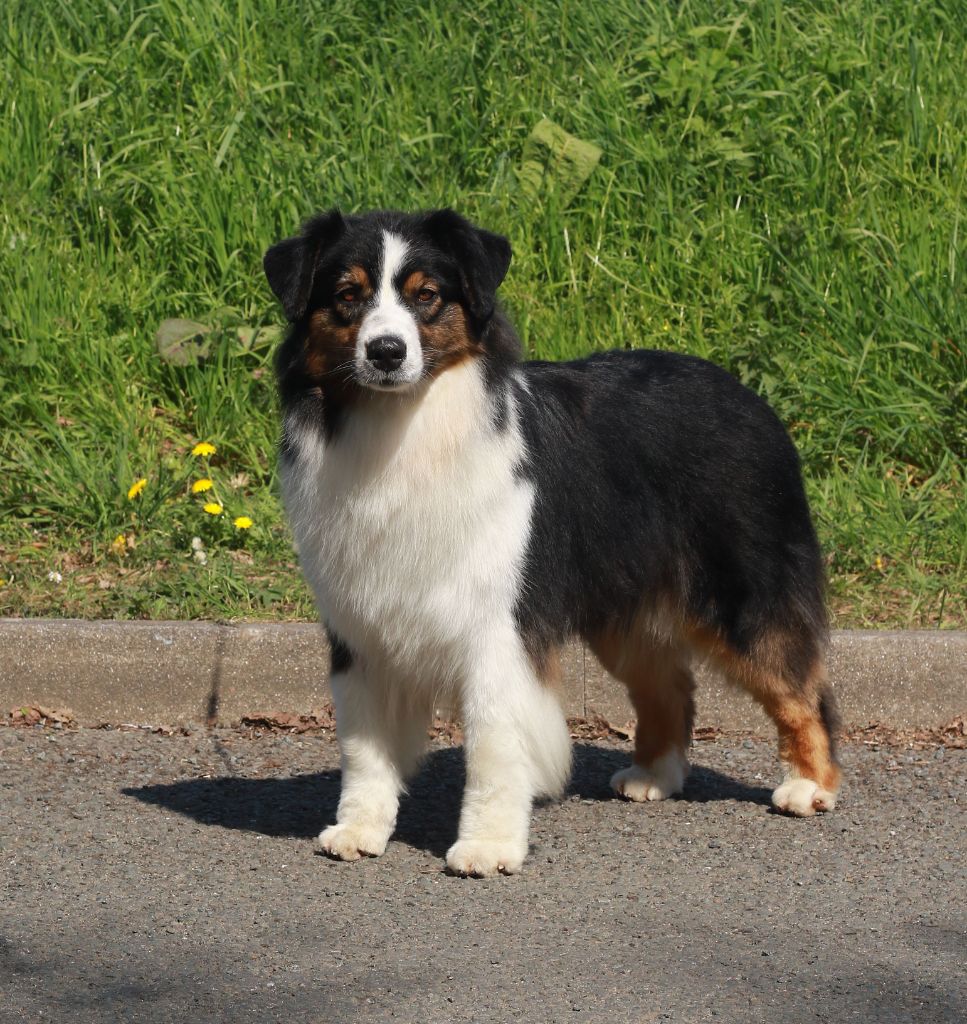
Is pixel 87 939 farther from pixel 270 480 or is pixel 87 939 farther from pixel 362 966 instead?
pixel 270 480

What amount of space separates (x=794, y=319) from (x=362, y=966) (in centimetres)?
469

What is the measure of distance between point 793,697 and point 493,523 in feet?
3.86

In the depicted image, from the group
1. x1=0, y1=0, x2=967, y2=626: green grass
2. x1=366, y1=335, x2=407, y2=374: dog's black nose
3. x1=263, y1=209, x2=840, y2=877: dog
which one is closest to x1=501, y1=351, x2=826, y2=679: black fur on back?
x1=263, y1=209, x2=840, y2=877: dog

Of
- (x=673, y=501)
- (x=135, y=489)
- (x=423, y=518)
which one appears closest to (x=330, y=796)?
(x=423, y=518)

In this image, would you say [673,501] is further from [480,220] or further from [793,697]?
[480,220]

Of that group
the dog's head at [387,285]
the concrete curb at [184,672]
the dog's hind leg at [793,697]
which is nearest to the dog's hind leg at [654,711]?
the dog's hind leg at [793,697]

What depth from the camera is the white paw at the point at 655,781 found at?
4.86 meters

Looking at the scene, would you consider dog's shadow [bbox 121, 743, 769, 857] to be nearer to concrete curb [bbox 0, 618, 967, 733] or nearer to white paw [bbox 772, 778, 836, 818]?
white paw [bbox 772, 778, 836, 818]

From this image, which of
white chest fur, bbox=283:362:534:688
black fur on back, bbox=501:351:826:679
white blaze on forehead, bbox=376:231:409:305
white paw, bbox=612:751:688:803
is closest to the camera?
white blaze on forehead, bbox=376:231:409:305

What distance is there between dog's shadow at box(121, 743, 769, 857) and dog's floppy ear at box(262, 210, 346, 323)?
1.53 meters

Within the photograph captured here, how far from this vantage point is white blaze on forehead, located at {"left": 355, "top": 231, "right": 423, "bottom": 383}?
3.86 meters

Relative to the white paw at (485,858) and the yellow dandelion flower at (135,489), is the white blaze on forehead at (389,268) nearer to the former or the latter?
the white paw at (485,858)

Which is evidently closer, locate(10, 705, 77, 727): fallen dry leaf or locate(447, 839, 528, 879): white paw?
locate(447, 839, 528, 879): white paw

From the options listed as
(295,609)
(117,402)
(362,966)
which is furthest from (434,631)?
(117,402)
